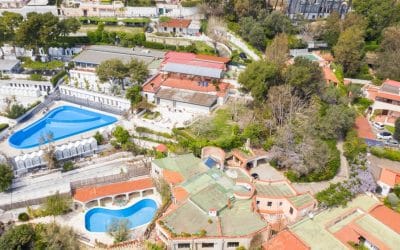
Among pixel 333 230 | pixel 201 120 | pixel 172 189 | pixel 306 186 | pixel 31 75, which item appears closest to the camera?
pixel 333 230

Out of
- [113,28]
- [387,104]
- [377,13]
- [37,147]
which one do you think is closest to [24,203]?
[37,147]

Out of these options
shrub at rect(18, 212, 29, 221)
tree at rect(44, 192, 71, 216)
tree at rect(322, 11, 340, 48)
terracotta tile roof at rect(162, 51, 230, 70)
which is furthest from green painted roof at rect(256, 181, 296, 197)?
tree at rect(322, 11, 340, 48)

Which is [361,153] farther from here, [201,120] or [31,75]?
[31,75]

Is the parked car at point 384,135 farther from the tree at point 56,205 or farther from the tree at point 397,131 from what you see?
the tree at point 56,205

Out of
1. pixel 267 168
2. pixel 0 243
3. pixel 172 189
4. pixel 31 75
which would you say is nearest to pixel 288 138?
pixel 267 168

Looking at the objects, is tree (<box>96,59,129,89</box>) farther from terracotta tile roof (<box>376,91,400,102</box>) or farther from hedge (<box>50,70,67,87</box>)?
terracotta tile roof (<box>376,91,400,102</box>)

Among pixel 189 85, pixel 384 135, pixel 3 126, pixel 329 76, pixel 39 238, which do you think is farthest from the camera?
pixel 329 76

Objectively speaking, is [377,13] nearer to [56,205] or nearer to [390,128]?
[390,128]
